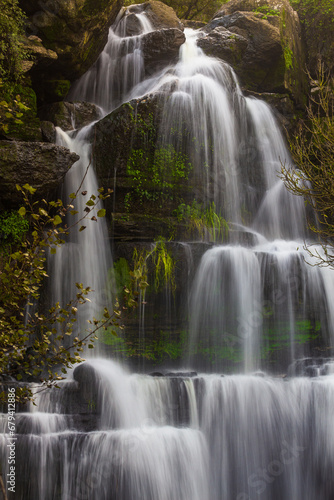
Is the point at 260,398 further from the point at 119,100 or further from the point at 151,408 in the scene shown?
the point at 119,100

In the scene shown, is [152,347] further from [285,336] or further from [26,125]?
[26,125]

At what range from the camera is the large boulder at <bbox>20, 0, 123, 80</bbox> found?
32.9 feet

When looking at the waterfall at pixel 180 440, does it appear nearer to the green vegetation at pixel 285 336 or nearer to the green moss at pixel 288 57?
the green vegetation at pixel 285 336

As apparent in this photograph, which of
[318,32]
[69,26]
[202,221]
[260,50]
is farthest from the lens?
[318,32]

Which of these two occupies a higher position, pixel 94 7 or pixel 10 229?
pixel 94 7

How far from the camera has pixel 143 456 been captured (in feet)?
19.6

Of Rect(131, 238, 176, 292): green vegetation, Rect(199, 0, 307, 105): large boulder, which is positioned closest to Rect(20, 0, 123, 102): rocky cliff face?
Rect(199, 0, 307, 105): large boulder

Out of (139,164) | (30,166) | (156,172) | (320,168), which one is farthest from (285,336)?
(30,166)

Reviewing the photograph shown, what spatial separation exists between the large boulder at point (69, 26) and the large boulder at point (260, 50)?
3.72 m

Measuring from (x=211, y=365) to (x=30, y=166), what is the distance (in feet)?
16.3

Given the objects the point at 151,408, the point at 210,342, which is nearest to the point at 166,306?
the point at 210,342

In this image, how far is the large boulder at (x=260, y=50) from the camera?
44.7 feet

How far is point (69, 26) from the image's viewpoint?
34.0 ft

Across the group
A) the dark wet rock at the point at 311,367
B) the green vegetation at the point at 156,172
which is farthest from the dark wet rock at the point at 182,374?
the green vegetation at the point at 156,172
